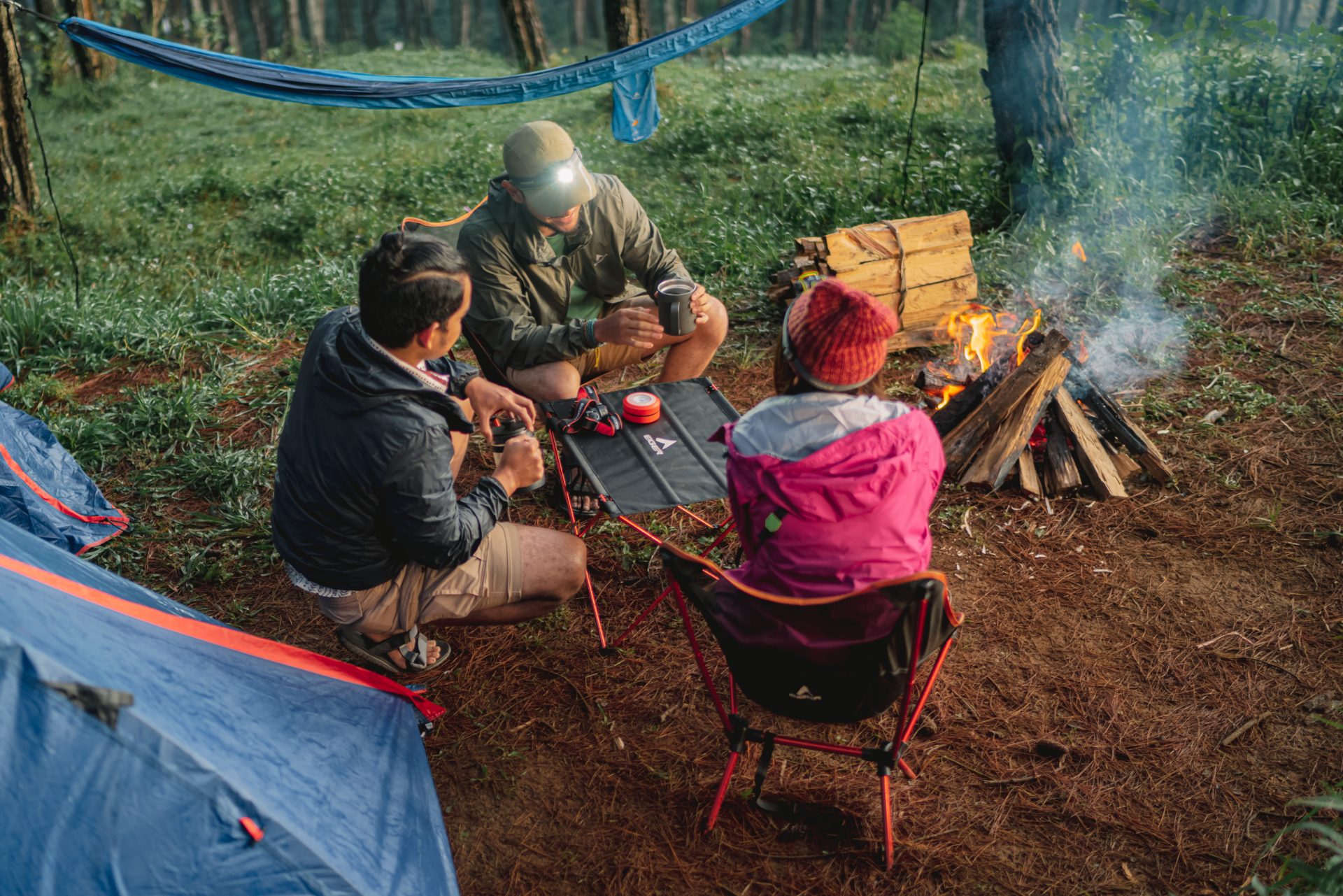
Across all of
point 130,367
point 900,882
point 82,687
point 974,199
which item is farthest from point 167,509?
point 974,199

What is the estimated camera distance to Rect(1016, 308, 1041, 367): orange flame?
149 inches

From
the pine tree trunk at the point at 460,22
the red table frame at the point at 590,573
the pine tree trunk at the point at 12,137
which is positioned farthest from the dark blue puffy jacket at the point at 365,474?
the pine tree trunk at the point at 460,22

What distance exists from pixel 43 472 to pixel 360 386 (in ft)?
7.26

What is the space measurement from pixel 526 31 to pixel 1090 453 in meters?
9.65

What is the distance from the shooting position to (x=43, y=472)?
141 inches

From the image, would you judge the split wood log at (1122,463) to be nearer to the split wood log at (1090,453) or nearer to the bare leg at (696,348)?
the split wood log at (1090,453)

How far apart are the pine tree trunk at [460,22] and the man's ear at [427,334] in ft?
81.6

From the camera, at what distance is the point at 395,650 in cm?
284

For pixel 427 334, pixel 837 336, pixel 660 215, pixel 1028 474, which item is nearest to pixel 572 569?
pixel 427 334

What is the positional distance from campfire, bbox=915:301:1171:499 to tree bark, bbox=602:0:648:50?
20.3 feet

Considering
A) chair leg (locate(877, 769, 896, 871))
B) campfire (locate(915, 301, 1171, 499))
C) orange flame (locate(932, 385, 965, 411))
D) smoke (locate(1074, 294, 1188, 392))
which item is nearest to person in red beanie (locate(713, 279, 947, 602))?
chair leg (locate(877, 769, 896, 871))

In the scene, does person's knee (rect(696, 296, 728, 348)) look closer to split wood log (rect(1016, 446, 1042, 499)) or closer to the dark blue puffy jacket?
split wood log (rect(1016, 446, 1042, 499))

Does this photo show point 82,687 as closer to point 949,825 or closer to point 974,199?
point 949,825

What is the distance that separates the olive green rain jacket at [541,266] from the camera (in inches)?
139
